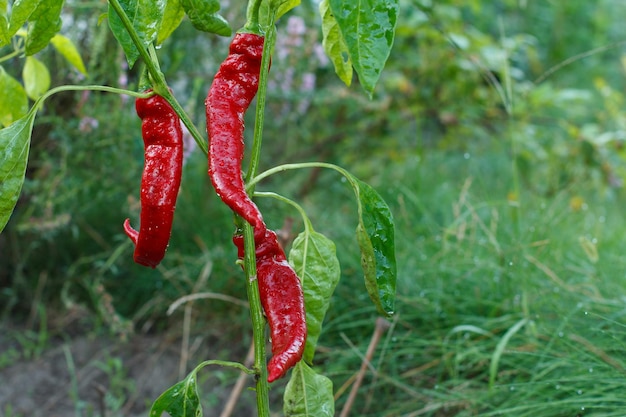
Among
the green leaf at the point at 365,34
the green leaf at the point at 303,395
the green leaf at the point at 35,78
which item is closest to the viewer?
the green leaf at the point at 365,34

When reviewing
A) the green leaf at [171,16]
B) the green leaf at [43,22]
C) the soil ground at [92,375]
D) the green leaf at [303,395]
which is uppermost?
the green leaf at [43,22]

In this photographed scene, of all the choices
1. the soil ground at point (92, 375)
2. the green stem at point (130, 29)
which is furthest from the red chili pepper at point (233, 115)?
the soil ground at point (92, 375)

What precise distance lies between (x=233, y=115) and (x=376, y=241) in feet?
0.80

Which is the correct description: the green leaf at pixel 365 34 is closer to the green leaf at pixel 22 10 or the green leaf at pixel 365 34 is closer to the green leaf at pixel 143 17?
the green leaf at pixel 143 17

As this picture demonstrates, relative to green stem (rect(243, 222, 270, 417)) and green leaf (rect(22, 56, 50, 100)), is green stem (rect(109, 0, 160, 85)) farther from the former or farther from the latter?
green leaf (rect(22, 56, 50, 100))

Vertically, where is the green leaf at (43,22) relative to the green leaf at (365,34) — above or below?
above

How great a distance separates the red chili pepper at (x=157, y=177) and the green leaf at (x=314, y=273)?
19cm

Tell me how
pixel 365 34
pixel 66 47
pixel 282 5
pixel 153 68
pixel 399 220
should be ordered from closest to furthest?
pixel 365 34, pixel 153 68, pixel 282 5, pixel 66 47, pixel 399 220

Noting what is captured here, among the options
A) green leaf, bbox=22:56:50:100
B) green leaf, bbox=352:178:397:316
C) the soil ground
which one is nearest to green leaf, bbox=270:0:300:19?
green leaf, bbox=352:178:397:316

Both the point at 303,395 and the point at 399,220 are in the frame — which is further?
the point at 399,220

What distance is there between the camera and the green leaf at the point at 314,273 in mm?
1015

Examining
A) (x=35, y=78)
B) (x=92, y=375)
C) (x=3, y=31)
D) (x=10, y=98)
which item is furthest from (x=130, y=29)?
(x=92, y=375)

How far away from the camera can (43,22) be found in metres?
0.83

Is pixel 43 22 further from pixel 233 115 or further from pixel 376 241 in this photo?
pixel 376 241
